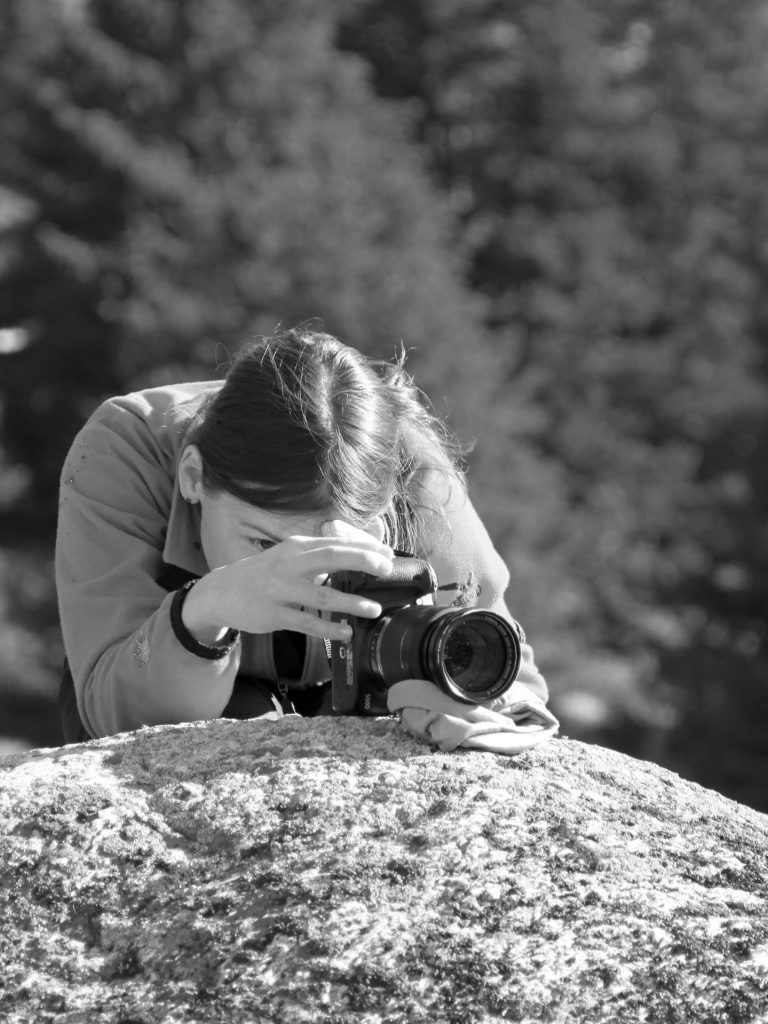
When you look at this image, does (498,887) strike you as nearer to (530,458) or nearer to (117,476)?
(117,476)

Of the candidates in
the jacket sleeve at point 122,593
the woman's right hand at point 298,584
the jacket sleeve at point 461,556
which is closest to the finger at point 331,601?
the woman's right hand at point 298,584

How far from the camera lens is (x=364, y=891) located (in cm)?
190

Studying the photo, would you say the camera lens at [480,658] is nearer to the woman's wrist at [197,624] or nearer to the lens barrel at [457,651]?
the lens barrel at [457,651]

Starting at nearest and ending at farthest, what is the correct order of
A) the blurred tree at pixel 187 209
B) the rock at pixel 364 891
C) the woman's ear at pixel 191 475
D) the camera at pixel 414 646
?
the rock at pixel 364 891 < the camera at pixel 414 646 < the woman's ear at pixel 191 475 < the blurred tree at pixel 187 209

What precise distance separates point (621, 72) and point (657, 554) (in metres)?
A: 8.21

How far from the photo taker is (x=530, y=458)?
17.1 metres

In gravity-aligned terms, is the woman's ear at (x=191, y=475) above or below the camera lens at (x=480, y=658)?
above

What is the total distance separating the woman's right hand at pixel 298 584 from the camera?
2275 mm

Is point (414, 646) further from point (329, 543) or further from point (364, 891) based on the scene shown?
point (364, 891)

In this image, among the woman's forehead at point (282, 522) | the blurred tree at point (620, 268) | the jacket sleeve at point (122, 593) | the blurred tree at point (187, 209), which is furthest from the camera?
the blurred tree at point (620, 268)

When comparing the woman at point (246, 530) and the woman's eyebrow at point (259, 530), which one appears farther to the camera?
the woman's eyebrow at point (259, 530)

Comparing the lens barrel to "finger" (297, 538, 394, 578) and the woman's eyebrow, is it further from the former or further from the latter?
the woman's eyebrow

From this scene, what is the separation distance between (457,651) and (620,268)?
19147 mm

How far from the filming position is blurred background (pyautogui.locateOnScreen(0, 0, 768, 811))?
15719 mm
